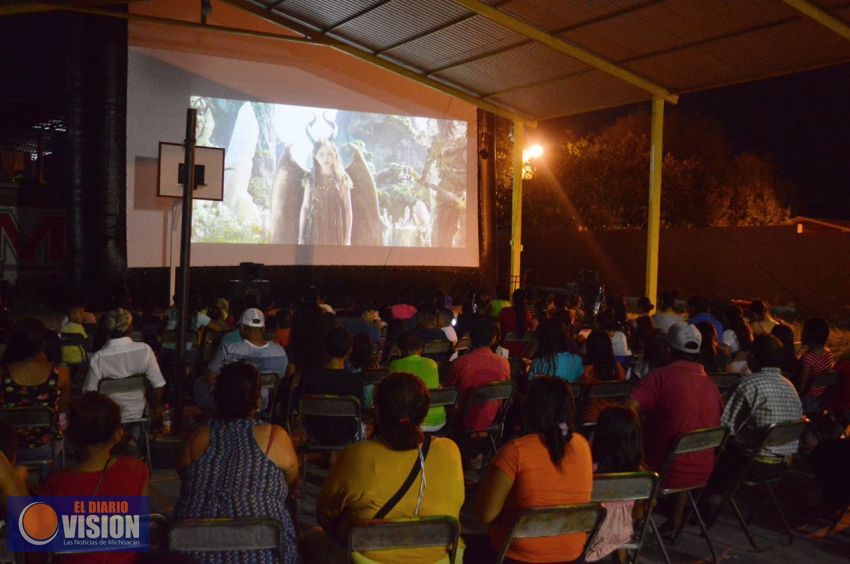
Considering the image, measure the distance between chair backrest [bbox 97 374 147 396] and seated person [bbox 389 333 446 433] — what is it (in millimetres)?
1660

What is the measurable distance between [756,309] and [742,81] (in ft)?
18.1

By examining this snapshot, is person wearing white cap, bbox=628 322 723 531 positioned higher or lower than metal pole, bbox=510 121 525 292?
lower

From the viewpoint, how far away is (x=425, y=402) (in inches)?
118

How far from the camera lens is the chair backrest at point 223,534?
249cm

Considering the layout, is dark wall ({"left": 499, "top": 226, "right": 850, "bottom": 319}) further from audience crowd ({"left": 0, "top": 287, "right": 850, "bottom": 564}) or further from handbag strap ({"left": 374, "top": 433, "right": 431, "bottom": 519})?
handbag strap ({"left": 374, "top": 433, "right": 431, "bottom": 519})

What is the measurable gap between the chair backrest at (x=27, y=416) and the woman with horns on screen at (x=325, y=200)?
413 inches

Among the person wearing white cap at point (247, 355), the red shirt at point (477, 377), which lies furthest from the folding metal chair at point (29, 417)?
the red shirt at point (477, 377)

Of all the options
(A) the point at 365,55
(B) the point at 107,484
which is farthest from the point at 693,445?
(A) the point at 365,55

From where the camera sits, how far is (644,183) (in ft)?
101

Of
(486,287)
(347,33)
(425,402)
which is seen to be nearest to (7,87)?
(347,33)

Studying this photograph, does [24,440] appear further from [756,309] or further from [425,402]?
[756,309]

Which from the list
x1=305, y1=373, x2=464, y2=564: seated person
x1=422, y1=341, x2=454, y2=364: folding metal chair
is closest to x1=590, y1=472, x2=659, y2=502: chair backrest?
x1=305, y1=373, x2=464, y2=564: seated person

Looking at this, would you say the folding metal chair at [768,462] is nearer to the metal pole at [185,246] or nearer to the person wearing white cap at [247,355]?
the person wearing white cap at [247,355]

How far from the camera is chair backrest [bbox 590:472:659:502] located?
308 centimetres
